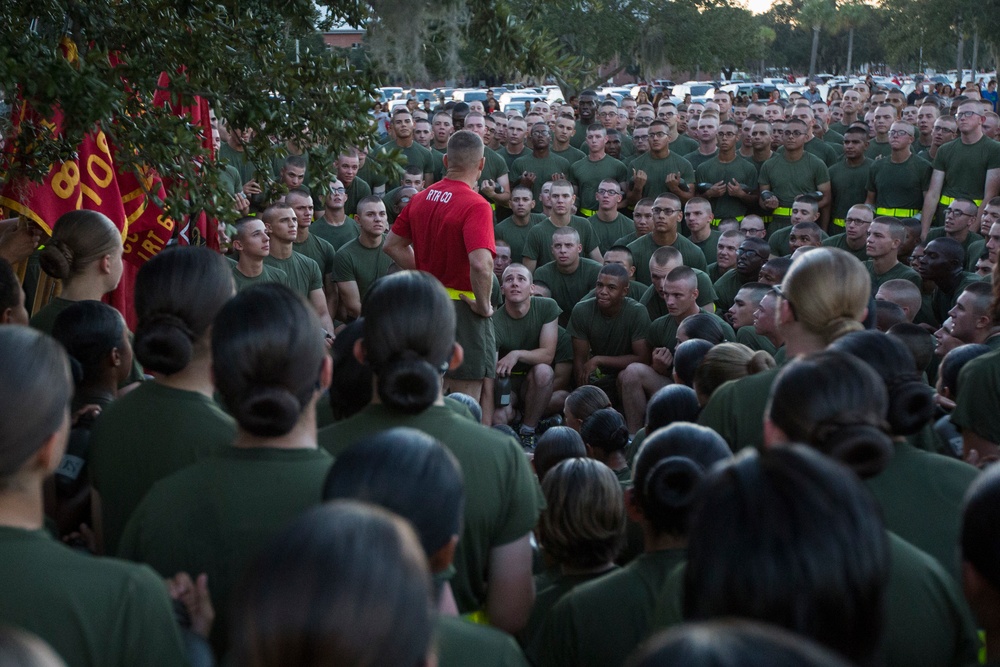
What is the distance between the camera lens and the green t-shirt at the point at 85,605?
6.44ft

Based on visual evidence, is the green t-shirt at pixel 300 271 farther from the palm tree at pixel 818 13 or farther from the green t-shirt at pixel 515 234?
the palm tree at pixel 818 13

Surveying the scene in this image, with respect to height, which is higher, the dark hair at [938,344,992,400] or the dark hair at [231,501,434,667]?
the dark hair at [231,501,434,667]

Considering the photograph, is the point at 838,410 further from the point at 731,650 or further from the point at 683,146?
the point at 683,146

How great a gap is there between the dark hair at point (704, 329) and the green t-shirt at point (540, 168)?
6.39m

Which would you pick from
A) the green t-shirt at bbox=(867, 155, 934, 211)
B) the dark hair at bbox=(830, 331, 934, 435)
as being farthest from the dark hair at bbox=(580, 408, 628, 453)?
the green t-shirt at bbox=(867, 155, 934, 211)

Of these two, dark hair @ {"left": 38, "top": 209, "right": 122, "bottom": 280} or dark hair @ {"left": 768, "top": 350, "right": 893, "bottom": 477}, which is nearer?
dark hair @ {"left": 768, "top": 350, "right": 893, "bottom": 477}

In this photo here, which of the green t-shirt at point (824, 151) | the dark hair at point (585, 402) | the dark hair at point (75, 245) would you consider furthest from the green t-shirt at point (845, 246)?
the dark hair at point (75, 245)

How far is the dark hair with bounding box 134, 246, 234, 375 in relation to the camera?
120 inches

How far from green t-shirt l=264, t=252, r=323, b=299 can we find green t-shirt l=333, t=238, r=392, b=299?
0.39m

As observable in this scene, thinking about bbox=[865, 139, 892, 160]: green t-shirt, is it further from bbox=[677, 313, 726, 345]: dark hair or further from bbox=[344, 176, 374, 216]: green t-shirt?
bbox=[677, 313, 726, 345]: dark hair

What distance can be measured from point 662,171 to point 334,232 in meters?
3.91

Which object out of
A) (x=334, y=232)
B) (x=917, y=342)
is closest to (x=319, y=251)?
(x=334, y=232)

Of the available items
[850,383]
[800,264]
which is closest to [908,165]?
[800,264]

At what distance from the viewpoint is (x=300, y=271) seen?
8.69m
